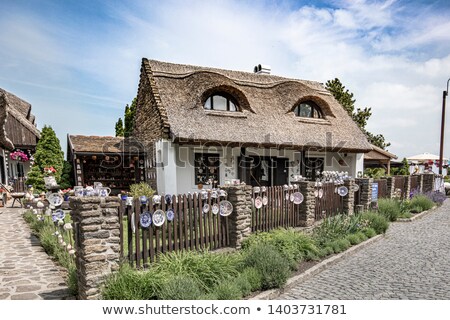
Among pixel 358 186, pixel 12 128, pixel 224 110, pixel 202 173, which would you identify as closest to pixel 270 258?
pixel 358 186

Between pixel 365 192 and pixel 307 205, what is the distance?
11.3 ft

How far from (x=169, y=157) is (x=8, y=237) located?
525cm

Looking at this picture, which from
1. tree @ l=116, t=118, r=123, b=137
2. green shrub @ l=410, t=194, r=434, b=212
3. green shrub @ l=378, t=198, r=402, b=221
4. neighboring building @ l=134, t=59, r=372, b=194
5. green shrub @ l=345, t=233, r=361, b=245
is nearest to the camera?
green shrub @ l=345, t=233, r=361, b=245

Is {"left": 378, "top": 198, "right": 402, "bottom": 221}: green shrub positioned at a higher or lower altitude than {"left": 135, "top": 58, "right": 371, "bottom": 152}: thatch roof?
lower

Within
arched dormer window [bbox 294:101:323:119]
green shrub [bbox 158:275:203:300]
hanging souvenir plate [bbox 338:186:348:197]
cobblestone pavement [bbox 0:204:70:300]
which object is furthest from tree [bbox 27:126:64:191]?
green shrub [bbox 158:275:203:300]

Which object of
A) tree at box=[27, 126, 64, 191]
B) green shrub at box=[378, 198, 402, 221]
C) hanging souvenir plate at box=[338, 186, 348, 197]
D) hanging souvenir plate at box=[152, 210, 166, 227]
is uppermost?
tree at box=[27, 126, 64, 191]

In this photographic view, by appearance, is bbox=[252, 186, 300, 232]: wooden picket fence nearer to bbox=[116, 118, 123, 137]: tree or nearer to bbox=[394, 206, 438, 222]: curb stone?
bbox=[394, 206, 438, 222]: curb stone

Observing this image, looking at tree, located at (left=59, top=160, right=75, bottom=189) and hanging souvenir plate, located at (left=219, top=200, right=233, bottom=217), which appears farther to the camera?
tree, located at (left=59, top=160, right=75, bottom=189)

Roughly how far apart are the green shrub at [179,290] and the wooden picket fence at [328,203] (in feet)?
18.5

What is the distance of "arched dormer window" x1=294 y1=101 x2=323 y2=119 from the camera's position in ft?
49.2

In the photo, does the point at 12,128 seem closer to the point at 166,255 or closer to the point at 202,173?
the point at 202,173

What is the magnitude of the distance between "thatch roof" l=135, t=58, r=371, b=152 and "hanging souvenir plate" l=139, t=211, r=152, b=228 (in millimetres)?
5954

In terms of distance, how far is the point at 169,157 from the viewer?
35.0 feet

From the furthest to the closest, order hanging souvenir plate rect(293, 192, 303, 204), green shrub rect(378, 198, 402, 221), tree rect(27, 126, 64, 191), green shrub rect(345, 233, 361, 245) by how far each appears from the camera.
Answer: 1. tree rect(27, 126, 64, 191)
2. green shrub rect(378, 198, 402, 221)
3. hanging souvenir plate rect(293, 192, 303, 204)
4. green shrub rect(345, 233, 361, 245)
